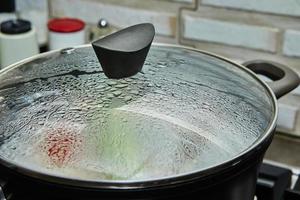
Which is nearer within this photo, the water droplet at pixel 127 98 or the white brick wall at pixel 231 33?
the water droplet at pixel 127 98

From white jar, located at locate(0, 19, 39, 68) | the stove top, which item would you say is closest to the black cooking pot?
the stove top

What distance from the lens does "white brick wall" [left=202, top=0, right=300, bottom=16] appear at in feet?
3.31

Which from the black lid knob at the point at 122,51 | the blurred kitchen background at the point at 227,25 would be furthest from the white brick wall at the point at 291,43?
the black lid knob at the point at 122,51

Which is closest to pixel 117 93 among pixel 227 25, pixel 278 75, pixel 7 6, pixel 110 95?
pixel 110 95

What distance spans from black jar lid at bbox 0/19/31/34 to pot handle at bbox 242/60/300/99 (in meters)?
0.50

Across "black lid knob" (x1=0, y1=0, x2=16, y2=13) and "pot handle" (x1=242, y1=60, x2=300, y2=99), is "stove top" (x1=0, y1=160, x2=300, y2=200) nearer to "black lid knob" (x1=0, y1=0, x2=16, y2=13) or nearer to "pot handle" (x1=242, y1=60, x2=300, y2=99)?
"pot handle" (x1=242, y1=60, x2=300, y2=99)

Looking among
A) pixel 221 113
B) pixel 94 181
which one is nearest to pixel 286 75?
pixel 221 113

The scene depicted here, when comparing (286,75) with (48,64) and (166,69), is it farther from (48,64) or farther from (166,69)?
(48,64)

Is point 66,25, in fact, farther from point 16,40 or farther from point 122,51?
point 122,51

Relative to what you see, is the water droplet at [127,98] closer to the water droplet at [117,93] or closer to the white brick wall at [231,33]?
the water droplet at [117,93]

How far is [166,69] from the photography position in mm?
783

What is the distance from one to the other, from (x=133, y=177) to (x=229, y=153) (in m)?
0.13

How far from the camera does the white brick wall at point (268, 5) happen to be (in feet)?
3.31

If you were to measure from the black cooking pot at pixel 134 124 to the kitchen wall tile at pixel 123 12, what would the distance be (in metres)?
0.35
